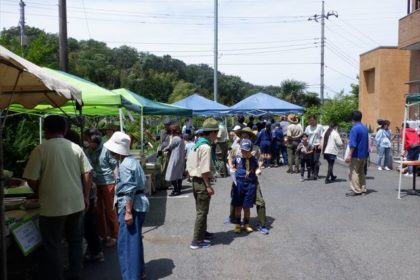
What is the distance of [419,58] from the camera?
24.0 m

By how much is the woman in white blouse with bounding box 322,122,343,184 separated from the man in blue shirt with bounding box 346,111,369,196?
1717 millimetres

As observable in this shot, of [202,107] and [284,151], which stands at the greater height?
[202,107]

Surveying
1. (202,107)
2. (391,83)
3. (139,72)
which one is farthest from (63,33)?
(139,72)

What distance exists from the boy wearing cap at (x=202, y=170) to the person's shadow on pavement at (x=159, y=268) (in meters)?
0.66

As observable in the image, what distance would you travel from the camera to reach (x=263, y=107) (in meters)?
18.5

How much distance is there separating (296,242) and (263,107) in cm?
1206

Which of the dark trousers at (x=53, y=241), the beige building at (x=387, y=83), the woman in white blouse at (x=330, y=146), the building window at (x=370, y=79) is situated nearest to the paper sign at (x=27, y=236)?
the dark trousers at (x=53, y=241)

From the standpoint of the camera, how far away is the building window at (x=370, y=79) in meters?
32.3

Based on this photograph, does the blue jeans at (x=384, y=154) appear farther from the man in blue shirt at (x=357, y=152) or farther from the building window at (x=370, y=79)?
the building window at (x=370, y=79)

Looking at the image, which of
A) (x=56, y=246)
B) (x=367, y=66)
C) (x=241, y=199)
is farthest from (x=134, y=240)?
(x=367, y=66)

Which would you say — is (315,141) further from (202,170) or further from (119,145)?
(119,145)

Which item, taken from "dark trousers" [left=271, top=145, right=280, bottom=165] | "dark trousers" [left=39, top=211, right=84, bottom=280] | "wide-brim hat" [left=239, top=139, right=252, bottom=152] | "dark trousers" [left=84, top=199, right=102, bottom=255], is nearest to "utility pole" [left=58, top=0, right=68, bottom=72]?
"wide-brim hat" [left=239, top=139, right=252, bottom=152]

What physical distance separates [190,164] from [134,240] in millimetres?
1659

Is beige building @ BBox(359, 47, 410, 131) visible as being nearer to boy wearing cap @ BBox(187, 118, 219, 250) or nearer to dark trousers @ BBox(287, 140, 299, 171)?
Result: dark trousers @ BBox(287, 140, 299, 171)
